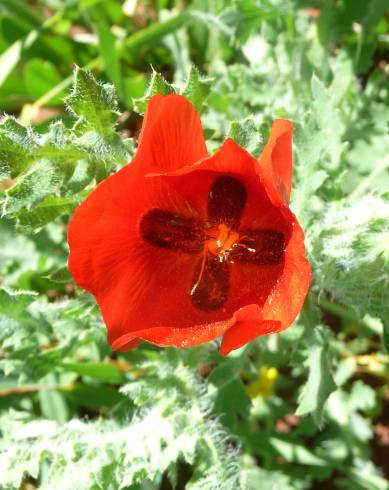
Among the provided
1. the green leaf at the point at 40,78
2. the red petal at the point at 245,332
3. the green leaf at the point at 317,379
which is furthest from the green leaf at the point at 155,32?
the red petal at the point at 245,332

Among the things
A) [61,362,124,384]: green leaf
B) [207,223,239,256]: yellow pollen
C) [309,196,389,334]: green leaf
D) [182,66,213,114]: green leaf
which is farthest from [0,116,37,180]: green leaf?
[61,362,124,384]: green leaf

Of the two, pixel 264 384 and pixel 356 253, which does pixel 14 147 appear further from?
pixel 264 384

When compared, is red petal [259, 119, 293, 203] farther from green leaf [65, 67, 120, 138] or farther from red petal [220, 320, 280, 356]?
green leaf [65, 67, 120, 138]

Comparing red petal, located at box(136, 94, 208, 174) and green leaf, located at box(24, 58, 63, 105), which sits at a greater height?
green leaf, located at box(24, 58, 63, 105)

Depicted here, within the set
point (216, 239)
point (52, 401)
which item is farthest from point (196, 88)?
point (52, 401)

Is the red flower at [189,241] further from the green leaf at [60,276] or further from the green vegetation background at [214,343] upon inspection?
the green leaf at [60,276]

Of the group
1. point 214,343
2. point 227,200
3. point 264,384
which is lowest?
point 264,384
